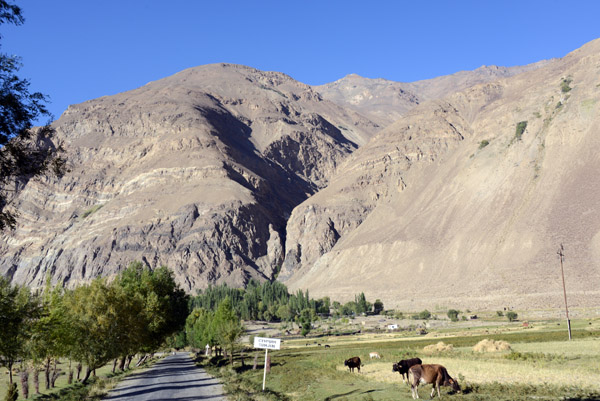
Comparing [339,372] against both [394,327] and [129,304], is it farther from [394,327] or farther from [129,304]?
[394,327]

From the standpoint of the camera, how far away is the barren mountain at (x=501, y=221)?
121m

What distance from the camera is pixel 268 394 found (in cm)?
2580

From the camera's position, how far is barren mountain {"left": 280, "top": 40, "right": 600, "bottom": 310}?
398ft

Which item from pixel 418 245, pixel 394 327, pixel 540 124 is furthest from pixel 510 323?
pixel 540 124

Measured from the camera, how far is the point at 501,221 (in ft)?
467

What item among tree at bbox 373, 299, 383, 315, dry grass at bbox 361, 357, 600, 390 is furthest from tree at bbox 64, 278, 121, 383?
tree at bbox 373, 299, 383, 315

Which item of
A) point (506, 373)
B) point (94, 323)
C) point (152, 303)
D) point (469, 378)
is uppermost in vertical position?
point (152, 303)

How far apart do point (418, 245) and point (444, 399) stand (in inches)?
5526

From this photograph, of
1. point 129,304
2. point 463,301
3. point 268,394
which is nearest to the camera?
point 268,394

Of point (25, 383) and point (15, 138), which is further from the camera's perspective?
point (25, 383)

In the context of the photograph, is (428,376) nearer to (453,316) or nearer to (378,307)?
(453,316)

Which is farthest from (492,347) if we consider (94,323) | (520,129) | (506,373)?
(520,129)

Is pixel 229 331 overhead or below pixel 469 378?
overhead

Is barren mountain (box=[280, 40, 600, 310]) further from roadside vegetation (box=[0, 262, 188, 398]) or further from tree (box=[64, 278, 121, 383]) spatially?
tree (box=[64, 278, 121, 383])
